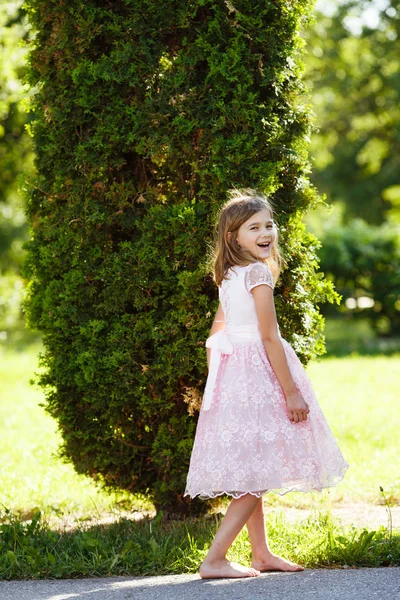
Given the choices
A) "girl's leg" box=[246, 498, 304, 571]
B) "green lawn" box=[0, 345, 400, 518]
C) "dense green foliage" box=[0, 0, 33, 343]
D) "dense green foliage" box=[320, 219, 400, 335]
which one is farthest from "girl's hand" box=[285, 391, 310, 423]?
Result: "dense green foliage" box=[320, 219, 400, 335]

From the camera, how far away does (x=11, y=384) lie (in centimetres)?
1183

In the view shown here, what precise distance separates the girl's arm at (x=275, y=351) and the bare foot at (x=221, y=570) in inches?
28.3

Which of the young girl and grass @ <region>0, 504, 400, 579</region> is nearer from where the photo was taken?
the young girl

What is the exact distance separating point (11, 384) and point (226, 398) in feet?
27.8

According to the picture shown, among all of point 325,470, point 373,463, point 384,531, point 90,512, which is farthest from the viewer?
point 373,463

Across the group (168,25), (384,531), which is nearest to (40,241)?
(168,25)

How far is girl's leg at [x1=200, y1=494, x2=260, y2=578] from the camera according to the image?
3736 millimetres

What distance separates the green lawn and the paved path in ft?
3.86

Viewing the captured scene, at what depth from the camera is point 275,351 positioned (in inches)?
149

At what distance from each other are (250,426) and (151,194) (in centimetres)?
149

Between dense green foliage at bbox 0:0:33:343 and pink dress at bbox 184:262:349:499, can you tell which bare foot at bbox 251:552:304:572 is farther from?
dense green foliage at bbox 0:0:33:343

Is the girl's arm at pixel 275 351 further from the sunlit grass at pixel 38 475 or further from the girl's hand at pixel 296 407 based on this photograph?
the sunlit grass at pixel 38 475

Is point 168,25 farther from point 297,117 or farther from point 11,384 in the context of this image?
point 11,384

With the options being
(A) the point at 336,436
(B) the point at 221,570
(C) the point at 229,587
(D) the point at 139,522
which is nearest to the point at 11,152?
(A) the point at 336,436
